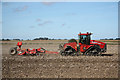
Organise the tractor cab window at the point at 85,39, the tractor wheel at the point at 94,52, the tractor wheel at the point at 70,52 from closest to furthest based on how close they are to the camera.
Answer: the tractor wheel at the point at 94,52, the tractor cab window at the point at 85,39, the tractor wheel at the point at 70,52

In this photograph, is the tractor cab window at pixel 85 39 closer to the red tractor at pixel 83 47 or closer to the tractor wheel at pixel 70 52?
the red tractor at pixel 83 47

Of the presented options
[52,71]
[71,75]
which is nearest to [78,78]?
[71,75]

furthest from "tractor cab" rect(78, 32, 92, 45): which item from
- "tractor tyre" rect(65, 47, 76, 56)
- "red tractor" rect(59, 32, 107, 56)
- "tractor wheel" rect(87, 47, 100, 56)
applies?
"tractor tyre" rect(65, 47, 76, 56)

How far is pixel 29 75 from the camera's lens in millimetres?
11617

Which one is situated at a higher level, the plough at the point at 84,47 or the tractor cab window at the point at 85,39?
the tractor cab window at the point at 85,39

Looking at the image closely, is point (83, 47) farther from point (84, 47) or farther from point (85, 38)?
point (85, 38)

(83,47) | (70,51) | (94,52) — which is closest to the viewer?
(94,52)

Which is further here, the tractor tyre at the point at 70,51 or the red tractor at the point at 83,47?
the tractor tyre at the point at 70,51

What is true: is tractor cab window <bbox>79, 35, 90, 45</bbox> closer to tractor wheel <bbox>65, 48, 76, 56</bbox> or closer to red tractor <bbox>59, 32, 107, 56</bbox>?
red tractor <bbox>59, 32, 107, 56</bbox>

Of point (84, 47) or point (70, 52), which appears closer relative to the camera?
point (84, 47)

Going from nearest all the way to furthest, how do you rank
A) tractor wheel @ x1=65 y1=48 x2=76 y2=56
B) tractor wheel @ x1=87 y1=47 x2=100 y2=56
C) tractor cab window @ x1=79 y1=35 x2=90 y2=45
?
tractor wheel @ x1=87 y1=47 x2=100 y2=56, tractor cab window @ x1=79 y1=35 x2=90 y2=45, tractor wheel @ x1=65 y1=48 x2=76 y2=56

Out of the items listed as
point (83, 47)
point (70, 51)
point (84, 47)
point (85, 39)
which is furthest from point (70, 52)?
point (85, 39)

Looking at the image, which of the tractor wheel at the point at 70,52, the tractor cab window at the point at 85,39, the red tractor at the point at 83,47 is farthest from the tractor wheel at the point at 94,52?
the tractor wheel at the point at 70,52

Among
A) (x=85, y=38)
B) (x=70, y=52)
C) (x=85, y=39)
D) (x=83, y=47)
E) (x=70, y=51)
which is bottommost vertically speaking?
(x=70, y=52)
